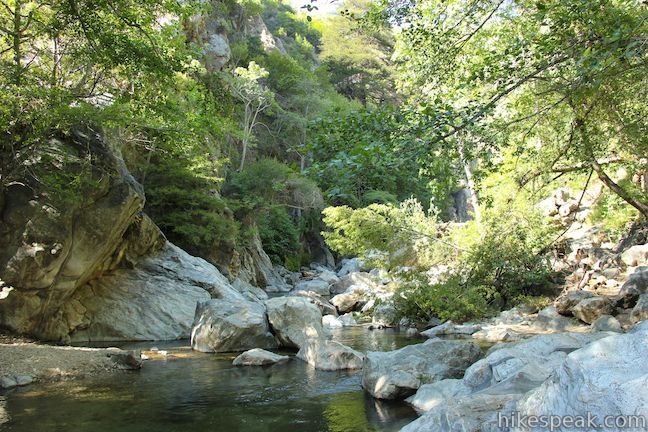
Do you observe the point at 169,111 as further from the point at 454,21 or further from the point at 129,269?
the point at 129,269

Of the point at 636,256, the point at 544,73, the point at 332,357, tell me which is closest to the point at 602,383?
the point at 544,73

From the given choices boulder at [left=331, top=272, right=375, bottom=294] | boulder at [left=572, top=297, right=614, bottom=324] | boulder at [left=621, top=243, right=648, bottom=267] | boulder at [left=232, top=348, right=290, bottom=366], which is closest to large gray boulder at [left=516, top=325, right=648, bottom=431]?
boulder at [left=232, top=348, right=290, bottom=366]

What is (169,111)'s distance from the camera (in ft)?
26.4

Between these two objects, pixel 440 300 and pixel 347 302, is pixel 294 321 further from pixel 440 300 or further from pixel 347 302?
pixel 347 302

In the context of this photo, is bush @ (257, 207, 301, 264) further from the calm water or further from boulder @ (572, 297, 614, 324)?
the calm water

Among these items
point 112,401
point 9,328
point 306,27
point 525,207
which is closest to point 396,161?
point 112,401

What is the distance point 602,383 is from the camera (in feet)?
8.00

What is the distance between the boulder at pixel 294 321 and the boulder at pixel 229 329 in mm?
243

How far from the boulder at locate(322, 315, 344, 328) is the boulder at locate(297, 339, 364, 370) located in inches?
228

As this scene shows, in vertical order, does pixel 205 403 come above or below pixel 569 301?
below

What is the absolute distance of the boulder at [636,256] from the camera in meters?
15.8

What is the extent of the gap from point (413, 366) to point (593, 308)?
22.7 ft

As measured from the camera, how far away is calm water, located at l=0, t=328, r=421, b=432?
578 cm

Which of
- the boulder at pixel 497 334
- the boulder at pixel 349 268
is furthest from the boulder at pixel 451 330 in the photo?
the boulder at pixel 349 268
